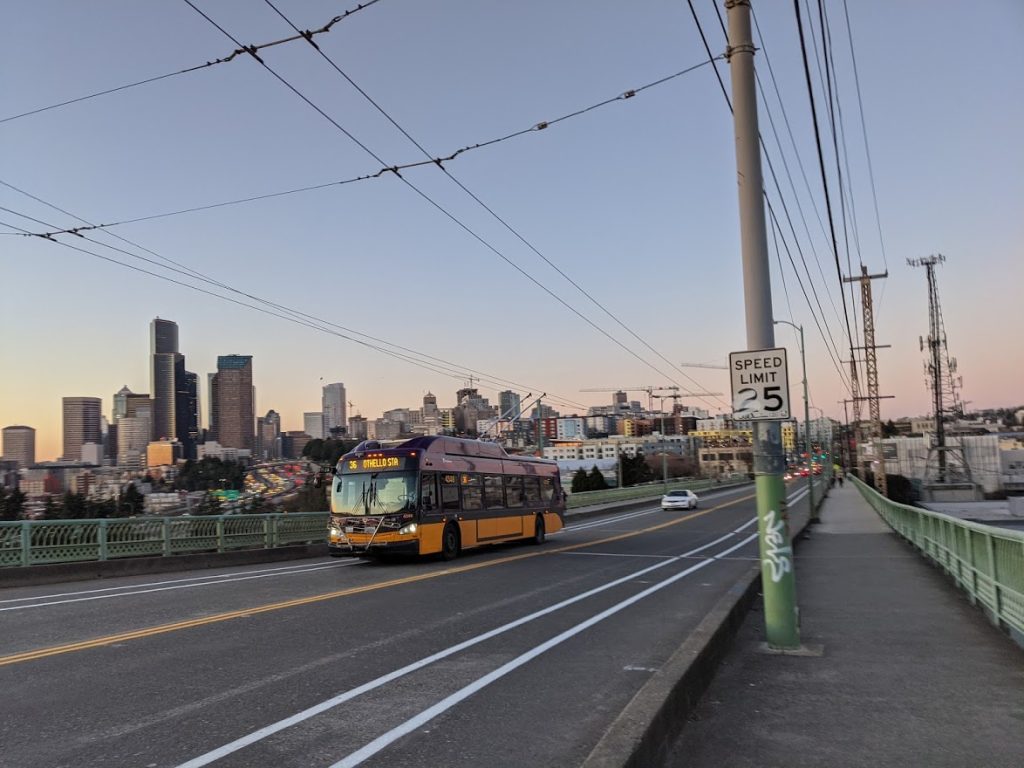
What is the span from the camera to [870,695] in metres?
6.21

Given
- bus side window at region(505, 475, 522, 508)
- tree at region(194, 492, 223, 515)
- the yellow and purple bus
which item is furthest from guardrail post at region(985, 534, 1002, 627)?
tree at region(194, 492, 223, 515)

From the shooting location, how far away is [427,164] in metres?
15.8

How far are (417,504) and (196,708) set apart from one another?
1239 centimetres

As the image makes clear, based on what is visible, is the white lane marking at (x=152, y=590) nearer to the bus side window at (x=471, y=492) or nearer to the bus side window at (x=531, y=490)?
the bus side window at (x=471, y=492)

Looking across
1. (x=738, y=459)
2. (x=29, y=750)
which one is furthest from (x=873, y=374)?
(x=738, y=459)

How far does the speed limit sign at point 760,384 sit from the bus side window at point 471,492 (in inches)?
526

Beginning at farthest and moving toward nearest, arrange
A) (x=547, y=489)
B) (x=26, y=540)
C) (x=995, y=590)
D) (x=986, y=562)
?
1. (x=547, y=489)
2. (x=26, y=540)
3. (x=986, y=562)
4. (x=995, y=590)

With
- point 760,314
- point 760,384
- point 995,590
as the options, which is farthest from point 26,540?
point 995,590

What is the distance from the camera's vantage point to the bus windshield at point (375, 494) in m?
18.3

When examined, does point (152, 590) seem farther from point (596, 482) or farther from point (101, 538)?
point (596, 482)

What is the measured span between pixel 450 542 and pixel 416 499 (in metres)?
1.83

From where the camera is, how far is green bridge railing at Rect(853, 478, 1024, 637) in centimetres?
782

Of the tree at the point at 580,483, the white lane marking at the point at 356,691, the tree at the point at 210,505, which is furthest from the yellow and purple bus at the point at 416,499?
the tree at the point at 580,483

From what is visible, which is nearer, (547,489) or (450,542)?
(450,542)
